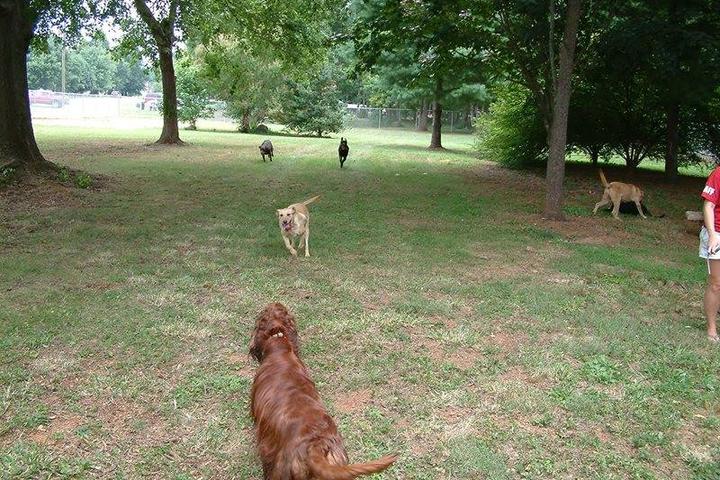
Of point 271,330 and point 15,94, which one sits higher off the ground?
point 15,94

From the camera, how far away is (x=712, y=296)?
183 inches

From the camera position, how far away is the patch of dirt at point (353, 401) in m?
3.50

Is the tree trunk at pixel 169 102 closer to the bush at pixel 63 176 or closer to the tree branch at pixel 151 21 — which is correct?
the tree branch at pixel 151 21

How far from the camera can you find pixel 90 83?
96812 mm

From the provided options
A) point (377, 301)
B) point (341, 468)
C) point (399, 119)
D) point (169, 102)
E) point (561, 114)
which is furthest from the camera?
point (399, 119)

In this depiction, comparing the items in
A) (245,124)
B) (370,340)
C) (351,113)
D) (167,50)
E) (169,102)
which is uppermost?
(167,50)

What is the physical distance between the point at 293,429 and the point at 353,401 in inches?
55.4

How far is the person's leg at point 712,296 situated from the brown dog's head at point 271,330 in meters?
3.51

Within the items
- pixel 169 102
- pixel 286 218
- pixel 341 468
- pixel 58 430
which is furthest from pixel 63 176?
pixel 169 102

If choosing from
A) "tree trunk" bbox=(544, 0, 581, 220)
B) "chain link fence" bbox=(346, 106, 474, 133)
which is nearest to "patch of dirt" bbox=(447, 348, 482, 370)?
"tree trunk" bbox=(544, 0, 581, 220)

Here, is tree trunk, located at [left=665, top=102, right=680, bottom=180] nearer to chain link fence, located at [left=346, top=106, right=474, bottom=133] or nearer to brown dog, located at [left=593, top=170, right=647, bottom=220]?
brown dog, located at [left=593, top=170, right=647, bottom=220]

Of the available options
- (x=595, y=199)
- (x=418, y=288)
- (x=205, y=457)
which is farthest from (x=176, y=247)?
(x=595, y=199)

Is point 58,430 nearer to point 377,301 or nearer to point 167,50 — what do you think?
point 377,301

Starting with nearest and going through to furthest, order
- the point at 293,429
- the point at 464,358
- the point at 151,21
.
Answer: the point at 293,429
the point at 464,358
the point at 151,21
